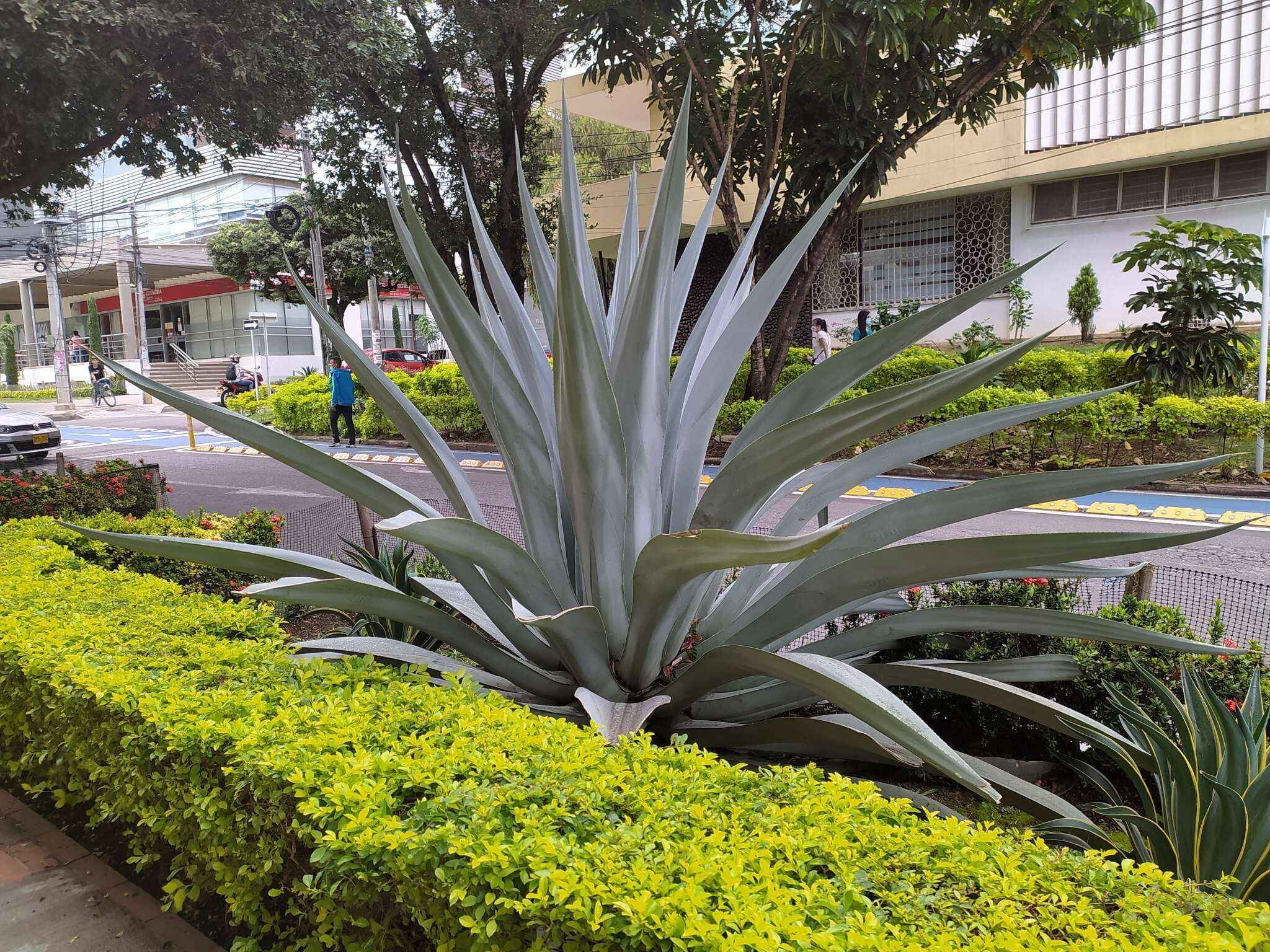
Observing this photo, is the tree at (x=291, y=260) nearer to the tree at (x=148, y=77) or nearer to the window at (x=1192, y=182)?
the tree at (x=148, y=77)

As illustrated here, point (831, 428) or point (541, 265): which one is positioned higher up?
point (541, 265)

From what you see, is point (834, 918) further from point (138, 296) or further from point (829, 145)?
point (138, 296)

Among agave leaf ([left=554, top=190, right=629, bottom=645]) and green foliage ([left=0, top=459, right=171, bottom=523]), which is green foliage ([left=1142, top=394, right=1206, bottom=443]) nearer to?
agave leaf ([left=554, top=190, right=629, bottom=645])

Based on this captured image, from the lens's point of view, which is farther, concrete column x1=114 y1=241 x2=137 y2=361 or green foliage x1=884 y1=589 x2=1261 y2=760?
concrete column x1=114 y1=241 x2=137 y2=361

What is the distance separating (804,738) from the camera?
8.38 feet

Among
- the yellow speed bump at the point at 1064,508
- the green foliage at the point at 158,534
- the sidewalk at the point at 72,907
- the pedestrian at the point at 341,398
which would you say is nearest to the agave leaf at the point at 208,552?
the sidewalk at the point at 72,907

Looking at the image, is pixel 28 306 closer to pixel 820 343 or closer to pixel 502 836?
pixel 820 343

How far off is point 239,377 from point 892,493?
24879 mm

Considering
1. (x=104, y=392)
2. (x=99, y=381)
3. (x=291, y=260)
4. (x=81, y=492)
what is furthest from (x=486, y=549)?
(x=99, y=381)

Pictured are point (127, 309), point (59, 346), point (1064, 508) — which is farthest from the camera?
point (127, 309)

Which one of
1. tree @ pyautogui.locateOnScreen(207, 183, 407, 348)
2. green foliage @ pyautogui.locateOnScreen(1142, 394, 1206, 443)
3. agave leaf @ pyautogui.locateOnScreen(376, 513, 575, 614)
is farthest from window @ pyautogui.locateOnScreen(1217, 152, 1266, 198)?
agave leaf @ pyautogui.locateOnScreen(376, 513, 575, 614)

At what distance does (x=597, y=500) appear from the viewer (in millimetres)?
2596

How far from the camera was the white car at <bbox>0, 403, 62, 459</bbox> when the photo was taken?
16.5 m

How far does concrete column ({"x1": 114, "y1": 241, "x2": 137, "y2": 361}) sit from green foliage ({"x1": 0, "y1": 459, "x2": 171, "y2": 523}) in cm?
3166
